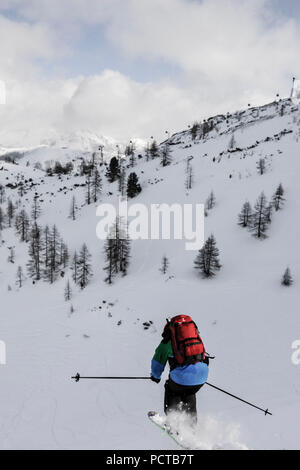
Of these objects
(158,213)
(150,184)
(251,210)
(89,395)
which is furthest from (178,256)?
(150,184)

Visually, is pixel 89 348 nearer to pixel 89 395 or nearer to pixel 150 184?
pixel 89 395

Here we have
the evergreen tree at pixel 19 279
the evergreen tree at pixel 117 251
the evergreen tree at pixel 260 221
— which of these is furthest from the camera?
the evergreen tree at pixel 19 279

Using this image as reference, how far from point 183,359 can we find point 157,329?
1898cm

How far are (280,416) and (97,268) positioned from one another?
117 ft

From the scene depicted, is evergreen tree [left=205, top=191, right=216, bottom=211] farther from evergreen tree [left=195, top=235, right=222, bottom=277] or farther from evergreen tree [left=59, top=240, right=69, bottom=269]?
evergreen tree [left=59, top=240, right=69, bottom=269]

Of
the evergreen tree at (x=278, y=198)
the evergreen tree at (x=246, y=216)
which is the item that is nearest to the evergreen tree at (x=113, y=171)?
the evergreen tree at (x=246, y=216)

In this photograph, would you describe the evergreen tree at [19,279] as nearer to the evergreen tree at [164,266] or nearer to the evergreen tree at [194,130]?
the evergreen tree at [164,266]

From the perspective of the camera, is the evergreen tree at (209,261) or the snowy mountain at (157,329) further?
the evergreen tree at (209,261)

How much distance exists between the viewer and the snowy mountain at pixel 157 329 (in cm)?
949

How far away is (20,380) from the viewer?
55.7ft

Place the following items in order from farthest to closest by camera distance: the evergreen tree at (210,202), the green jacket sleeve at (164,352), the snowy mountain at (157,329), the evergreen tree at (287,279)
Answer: the evergreen tree at (210,202) → the evergreen tree at (287,279) → the snowy mountain at (157,329) → the green jacket sleeve at (164,352)
